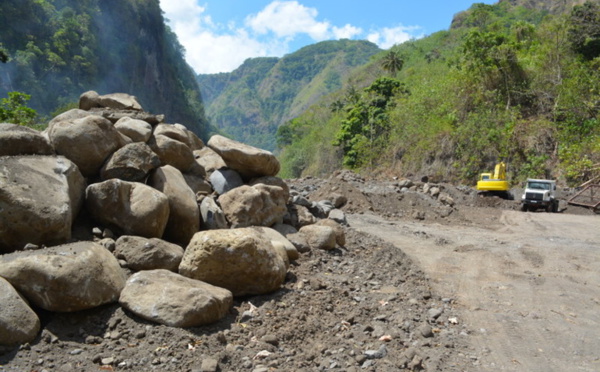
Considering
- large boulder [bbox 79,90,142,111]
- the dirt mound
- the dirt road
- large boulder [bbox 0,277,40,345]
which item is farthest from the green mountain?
large boulder [bbox 0,277,40,345]

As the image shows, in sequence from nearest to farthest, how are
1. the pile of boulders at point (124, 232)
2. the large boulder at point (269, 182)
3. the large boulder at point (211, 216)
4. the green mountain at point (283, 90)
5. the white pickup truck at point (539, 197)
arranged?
the pile of boulders at point (124, 232), the large boulder at point (211, 216), the large boulder at point (269, 182), the white pickup truck at point (539, 197), the green mountain at point (283, 90)

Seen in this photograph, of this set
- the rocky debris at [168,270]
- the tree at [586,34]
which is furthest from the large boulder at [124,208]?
the tree at [586,34]

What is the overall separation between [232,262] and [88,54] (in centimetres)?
5248

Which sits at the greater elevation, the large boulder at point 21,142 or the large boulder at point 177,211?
the large boulder at point 21,142

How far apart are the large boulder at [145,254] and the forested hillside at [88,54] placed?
2955 centimetres

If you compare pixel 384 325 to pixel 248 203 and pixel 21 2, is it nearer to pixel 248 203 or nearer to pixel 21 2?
pixel 248 203

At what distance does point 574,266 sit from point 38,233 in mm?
7585

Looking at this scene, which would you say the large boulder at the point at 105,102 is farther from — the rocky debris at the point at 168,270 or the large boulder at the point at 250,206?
the large boulder at the point at 250,206

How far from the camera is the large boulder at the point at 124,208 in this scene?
188 inches

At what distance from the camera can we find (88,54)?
161 feet

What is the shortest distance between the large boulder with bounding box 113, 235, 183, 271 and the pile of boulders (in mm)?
10

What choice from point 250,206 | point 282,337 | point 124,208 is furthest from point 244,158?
point 282,337

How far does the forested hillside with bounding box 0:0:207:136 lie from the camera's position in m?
42.0

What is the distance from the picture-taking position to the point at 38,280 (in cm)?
351
